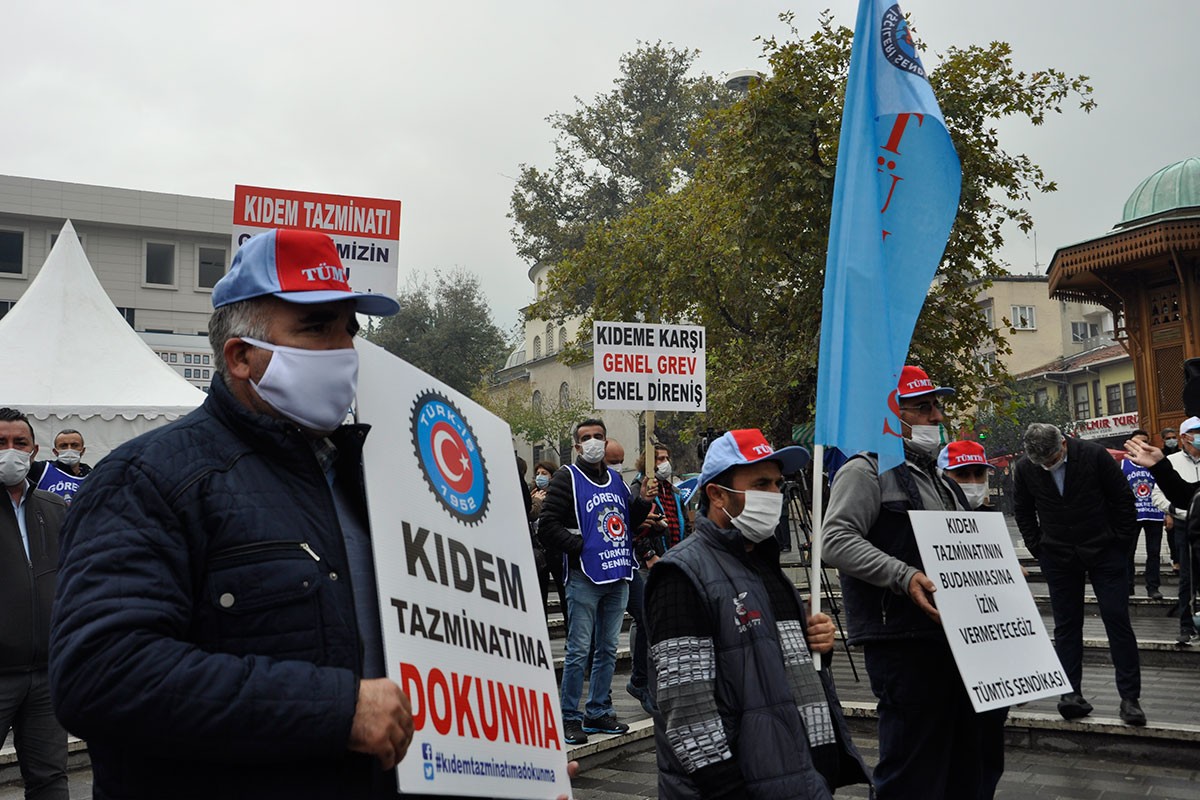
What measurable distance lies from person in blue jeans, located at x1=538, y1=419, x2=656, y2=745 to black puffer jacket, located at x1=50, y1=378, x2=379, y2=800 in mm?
5524

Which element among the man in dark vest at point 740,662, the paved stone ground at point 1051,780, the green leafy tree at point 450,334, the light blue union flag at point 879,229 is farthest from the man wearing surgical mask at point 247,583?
the green leafy tree at point 450,334

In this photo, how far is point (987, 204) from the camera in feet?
57.3

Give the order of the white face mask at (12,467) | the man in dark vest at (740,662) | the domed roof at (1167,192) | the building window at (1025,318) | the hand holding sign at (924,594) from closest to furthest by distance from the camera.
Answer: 1. the man in dark vest at (740,662)
2. the hand holding sign at (924,594)
3. the white face mask at (12,467)
4. the domed roof at (1167,192)
5. the building window at (1025,318)

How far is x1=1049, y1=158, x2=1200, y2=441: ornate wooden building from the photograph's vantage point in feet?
83.9

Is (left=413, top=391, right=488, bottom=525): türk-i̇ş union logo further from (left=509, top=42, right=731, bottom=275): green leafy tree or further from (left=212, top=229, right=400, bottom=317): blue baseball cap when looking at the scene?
(left=509, top=42, right=731, bottom=275): green leafy tree

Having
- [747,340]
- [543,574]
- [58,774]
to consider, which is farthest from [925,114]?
[747,340]

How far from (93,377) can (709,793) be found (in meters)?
14.4

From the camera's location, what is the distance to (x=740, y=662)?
3.48 m

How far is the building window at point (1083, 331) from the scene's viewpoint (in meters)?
63.0

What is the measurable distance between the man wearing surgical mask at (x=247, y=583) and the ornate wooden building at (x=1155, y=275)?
27.2 m

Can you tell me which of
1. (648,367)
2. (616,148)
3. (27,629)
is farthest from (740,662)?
(616,148)

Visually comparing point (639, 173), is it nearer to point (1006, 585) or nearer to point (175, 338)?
point (175, 338)

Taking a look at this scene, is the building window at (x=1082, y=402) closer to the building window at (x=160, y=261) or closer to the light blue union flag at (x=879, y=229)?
the building window at (x=160, y=261)

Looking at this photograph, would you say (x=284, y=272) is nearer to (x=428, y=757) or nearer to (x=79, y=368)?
(x=428, y=757)
